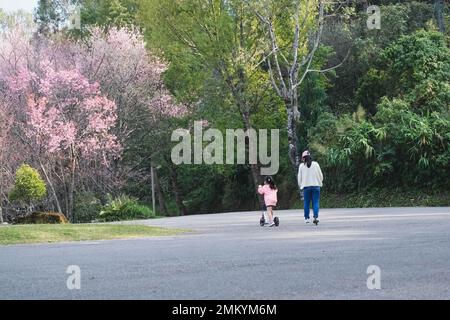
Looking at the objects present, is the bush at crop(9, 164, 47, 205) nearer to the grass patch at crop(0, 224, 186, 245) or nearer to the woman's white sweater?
the grass patch at crop(0, 224, 186, 245)

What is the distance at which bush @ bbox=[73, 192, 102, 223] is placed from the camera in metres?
30.8

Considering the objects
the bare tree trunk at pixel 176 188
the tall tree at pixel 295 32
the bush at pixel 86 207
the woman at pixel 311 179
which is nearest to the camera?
the woman at pixel 311 179

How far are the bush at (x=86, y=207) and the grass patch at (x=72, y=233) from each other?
517 inches

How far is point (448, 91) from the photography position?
94.1 ft

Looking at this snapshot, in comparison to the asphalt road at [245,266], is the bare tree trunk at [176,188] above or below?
above

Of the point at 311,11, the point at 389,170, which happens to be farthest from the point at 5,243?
the point at 311,11

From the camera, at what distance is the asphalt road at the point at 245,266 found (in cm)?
711

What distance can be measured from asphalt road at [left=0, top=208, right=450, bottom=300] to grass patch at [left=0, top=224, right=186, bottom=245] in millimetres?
1336

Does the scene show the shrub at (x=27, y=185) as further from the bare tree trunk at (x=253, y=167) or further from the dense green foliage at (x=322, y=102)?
the bare tree trunk at (x=253, y=167)

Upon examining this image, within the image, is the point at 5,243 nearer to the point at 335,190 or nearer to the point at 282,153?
the point at 335,190

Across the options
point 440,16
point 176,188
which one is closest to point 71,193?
point 176,188

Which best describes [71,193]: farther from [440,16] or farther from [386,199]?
[440,16]

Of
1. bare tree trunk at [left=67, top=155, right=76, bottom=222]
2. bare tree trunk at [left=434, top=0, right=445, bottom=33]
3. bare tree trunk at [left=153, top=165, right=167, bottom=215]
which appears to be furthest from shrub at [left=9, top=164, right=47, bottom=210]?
bare tree trunk at [left=434, top=0, right=445, bottom=33]

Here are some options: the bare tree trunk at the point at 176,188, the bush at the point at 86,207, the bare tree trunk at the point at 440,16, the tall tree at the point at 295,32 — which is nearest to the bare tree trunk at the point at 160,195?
the bare tree trunk at the point at 176,188
